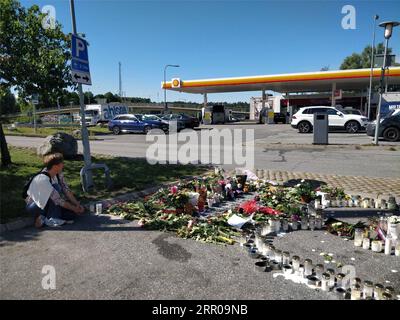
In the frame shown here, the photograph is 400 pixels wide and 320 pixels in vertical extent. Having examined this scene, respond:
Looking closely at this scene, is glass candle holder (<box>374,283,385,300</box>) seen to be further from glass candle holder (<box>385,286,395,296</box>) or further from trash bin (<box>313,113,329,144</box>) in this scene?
trash bin (<box>313,113,329,144</box>)

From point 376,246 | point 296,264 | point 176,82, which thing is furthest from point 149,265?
point 176,82

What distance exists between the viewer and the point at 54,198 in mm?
5176

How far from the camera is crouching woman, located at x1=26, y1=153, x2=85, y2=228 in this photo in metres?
5.08

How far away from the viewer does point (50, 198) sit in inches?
204

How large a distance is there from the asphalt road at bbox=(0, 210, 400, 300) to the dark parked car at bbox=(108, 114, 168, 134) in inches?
892

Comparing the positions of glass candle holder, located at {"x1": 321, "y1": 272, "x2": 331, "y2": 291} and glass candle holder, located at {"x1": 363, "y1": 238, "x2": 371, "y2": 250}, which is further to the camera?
glass candle holder, located at {"x1": 363, "y1": 238, "x2": 371, "y2": 250}

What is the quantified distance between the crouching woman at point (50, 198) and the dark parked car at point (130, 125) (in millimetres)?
22034

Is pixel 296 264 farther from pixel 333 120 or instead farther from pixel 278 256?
pixel 333 120

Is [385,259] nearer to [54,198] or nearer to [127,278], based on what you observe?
[127,278]

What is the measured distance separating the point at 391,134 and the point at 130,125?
19.5 m

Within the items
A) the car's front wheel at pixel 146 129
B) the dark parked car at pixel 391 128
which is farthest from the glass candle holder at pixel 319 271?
the car's front wheel at pixel 146 129

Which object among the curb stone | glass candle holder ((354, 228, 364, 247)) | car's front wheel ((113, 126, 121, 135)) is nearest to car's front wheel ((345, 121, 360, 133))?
the curb stone

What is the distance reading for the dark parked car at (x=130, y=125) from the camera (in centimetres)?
2738
